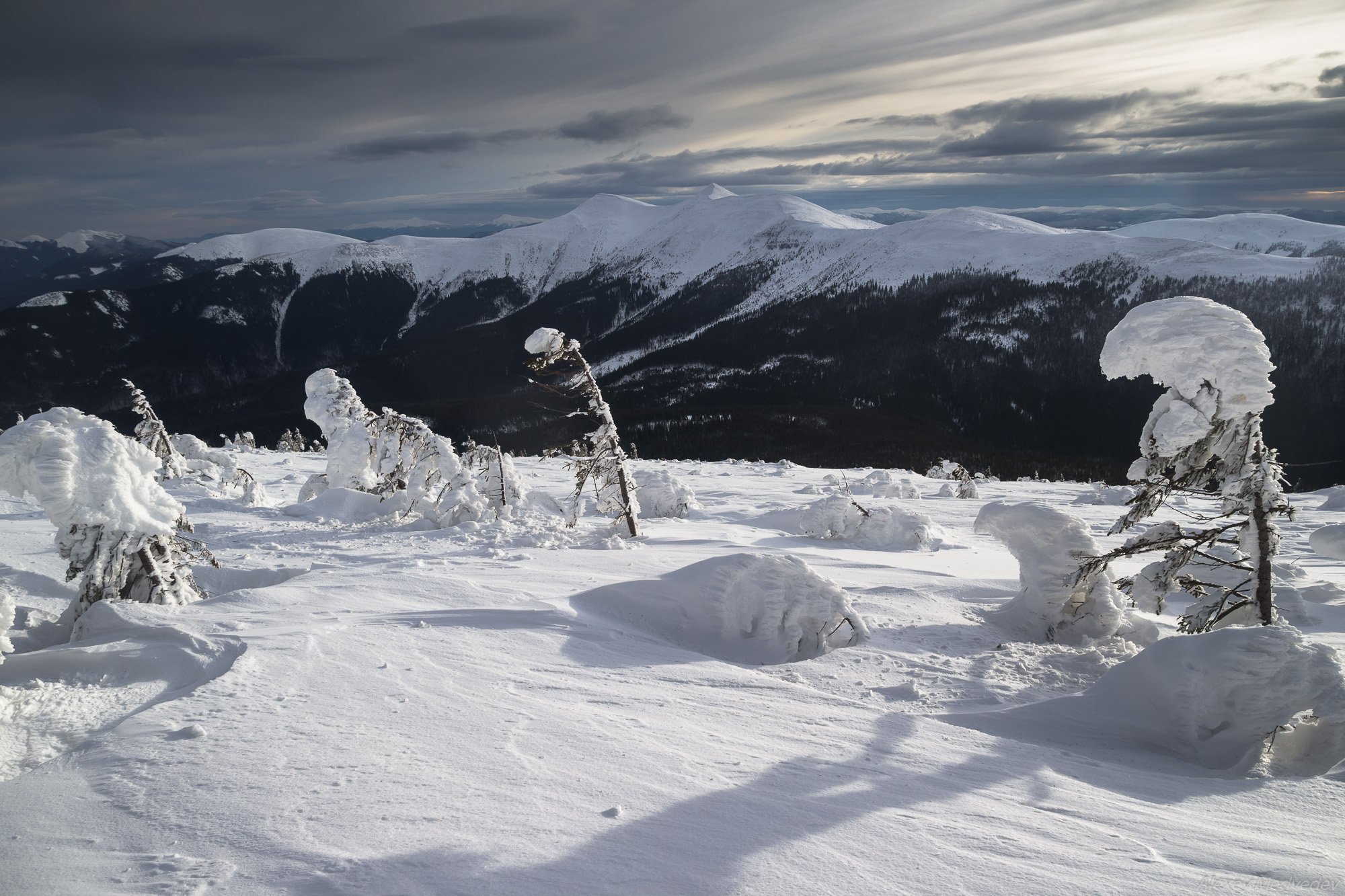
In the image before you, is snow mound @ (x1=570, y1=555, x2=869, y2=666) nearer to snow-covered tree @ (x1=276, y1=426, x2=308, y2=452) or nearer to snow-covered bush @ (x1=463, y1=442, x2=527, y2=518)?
snow-covered bush @ (x1=463, y1=442, x2=527, y2=518)

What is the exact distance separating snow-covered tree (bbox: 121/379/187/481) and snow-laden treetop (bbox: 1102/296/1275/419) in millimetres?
17569

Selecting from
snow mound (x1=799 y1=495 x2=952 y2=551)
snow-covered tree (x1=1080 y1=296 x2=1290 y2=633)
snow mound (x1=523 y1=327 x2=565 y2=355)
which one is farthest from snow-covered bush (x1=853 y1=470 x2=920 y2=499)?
snow-covered tree (x1=1080 y1=296 x2=1290 y2=633)

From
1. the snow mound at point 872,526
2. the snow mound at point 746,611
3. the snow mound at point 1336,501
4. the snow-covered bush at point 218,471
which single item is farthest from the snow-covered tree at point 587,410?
the snow mound at point 1336,501

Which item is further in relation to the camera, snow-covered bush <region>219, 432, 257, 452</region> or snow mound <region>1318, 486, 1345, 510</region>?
snow-covered bush <region>219, 432, 257, 452</region>

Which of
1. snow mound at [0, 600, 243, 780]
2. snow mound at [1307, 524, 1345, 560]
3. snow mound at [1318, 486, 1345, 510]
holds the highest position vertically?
snow mound at [0, 600, 243, 780]

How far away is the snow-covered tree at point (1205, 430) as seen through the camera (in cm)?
549

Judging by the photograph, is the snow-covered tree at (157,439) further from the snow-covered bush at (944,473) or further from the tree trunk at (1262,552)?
the snow-covered bush at (944,473)

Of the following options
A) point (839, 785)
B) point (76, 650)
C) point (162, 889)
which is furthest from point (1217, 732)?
point (76, 650)

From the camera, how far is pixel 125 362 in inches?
7530

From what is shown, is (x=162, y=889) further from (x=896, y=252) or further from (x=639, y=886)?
(x=896, y=252)

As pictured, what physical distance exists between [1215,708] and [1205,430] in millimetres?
2430

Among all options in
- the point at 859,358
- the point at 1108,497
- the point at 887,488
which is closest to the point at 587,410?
the point at 887,488

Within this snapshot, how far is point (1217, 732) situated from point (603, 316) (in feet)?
645

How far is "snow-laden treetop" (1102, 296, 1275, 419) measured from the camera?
17.8ft
